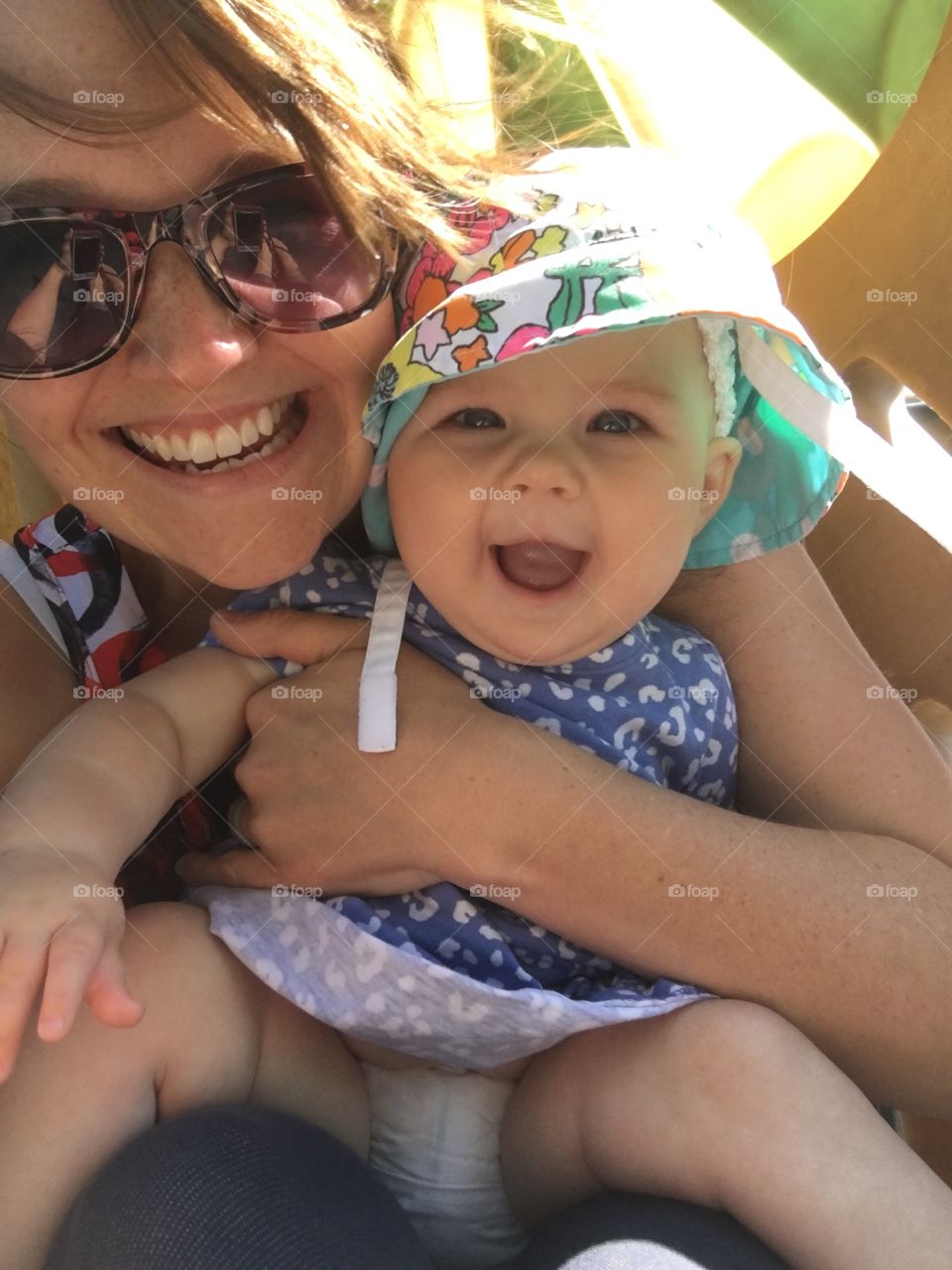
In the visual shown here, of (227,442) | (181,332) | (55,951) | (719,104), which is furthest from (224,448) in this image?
(719,104)

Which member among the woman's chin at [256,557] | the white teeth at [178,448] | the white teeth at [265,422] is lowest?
the woman's chin at [256,557]

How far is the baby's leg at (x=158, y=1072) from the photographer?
2.94 ft

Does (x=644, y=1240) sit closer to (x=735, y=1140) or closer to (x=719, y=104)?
(x=735, y=1140)

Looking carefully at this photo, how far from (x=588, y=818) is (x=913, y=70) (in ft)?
2.98

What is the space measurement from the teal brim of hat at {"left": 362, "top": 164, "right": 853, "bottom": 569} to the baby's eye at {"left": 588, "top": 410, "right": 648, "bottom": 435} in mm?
86

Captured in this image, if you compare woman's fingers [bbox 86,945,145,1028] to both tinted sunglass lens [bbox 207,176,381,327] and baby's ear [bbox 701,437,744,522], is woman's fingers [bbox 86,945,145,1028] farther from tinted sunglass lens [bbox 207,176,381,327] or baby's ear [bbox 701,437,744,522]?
baby's ear [bbox 701,437,744,522]

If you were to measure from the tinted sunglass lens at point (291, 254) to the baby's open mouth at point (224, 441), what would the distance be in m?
0.11

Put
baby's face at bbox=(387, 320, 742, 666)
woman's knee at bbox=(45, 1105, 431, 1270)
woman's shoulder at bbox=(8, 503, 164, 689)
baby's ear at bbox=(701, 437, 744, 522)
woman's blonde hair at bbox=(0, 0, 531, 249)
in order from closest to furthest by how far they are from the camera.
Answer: woman's knee at bbox=(45, 1105, 431, 1270)
woman's blonde hair at bbox=(0, 0, 531, 249)
baby's face at bbox=(387, 320, 742, 666)
baby's ear at bbox=(701, 437, 744, 522)
woman's shoulder at bbox=(8, 503, 164, 689)

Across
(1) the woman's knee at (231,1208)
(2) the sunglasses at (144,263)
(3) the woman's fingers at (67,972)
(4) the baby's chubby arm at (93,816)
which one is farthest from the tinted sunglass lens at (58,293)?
(1) the woman's knee at (231,1208)

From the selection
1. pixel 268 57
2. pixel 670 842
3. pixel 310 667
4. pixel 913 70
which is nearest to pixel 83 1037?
pixel 310 667

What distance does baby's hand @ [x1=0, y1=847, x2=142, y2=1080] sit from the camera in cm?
83

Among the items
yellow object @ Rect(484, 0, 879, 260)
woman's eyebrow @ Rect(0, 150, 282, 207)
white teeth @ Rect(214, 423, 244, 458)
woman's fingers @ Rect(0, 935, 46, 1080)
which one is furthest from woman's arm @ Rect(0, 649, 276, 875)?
yellow object @ Rect(484, 0, 879, 260)

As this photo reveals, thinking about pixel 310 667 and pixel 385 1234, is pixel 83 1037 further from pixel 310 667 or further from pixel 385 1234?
pixel 310 667

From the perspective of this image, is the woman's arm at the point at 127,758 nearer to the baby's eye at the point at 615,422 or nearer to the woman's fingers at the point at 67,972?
the woman's fingers at the point at 67,972
